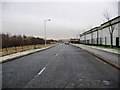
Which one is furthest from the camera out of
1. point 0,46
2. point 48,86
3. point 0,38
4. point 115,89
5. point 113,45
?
point 113,45

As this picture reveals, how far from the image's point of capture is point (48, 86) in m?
6.87

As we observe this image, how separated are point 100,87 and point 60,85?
145cm

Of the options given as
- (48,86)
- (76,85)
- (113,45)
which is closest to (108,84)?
(76,85)

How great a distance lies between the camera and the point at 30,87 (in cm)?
673

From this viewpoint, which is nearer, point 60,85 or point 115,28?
point 60,85

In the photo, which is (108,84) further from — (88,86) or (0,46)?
(0,46)

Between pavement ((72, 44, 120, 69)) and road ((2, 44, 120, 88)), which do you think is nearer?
road ((2, 44, 120, 88))

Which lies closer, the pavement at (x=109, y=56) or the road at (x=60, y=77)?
the road at (x=60, y=77)

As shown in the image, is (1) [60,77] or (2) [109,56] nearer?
(1) [60,77]

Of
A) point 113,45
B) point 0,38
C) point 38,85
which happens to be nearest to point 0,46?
point 0,38

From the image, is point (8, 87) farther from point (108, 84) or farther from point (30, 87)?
point (108, 84)

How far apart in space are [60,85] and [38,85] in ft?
2.68

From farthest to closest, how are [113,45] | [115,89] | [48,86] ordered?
[113,45] < [48,86] < [115,89]

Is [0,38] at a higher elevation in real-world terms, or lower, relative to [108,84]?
higher
